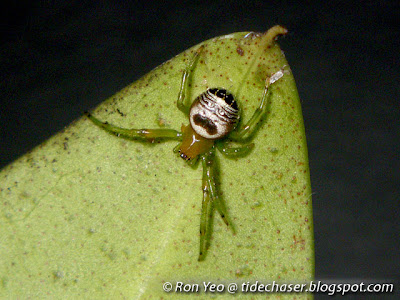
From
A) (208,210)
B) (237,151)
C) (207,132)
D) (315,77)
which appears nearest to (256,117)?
(237,151)

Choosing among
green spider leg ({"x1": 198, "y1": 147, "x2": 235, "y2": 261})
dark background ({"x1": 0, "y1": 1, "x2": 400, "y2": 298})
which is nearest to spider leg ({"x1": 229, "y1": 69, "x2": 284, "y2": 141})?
green spider leg ({"x1": 198, "y1": 147, "x2": 235, "y2": 261})

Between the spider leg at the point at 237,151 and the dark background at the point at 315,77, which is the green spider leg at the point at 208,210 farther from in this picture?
the dark background at the point at 315,77

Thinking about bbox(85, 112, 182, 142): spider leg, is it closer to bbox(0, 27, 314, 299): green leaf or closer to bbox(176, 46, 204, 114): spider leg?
bbox(0, 27, 314, 299): green leaf

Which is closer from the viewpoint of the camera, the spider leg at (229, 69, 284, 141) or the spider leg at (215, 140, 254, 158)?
the spider leg at (229, 69, 284, 141)

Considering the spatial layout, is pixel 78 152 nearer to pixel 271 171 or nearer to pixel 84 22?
pixel 271 171

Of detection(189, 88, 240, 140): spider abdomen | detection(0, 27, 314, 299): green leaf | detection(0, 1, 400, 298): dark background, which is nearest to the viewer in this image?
detection(0, 27, 314, 299): green leaf

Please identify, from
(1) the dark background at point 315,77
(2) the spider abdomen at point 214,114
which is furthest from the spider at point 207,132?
(1) the dark background at point 315,77

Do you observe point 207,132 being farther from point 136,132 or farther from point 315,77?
point 315,77

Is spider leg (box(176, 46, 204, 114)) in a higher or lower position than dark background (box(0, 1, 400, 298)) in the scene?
higher

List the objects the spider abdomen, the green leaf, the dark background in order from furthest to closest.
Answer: the dark background → the spider abdomen → the green leaf
